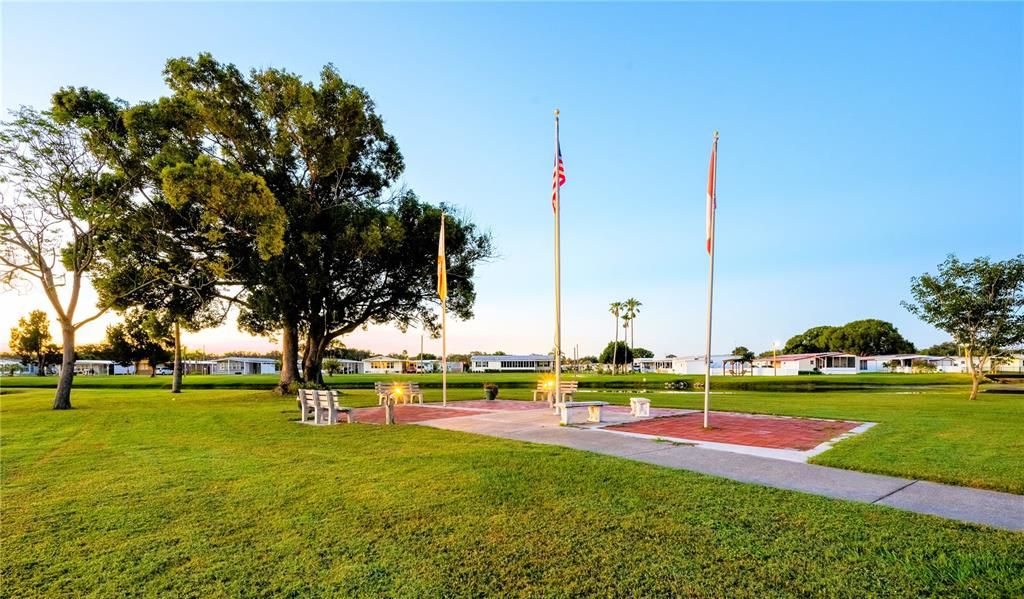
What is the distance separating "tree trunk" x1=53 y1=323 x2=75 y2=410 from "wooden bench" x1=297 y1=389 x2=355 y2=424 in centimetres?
1106

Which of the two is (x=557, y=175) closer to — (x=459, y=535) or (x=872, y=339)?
(x=459, y=535)

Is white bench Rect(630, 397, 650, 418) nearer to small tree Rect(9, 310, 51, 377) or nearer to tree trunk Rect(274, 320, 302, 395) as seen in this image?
tree trunk Rect(274, 320, 302, 395)

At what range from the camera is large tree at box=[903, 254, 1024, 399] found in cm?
2517

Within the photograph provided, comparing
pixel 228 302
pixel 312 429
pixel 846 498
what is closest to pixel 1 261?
pixel 228 302

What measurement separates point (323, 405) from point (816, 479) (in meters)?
10.4

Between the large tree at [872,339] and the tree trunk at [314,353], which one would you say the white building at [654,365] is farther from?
the tree trunk at [314,353]

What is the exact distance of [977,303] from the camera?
25125mm

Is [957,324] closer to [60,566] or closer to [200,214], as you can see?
[60,566]

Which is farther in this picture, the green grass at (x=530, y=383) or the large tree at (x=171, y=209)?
the green grass at (x=530, y=383)

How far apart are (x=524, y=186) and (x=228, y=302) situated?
53.7 feet

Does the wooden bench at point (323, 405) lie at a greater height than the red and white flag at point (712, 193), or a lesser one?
lesser

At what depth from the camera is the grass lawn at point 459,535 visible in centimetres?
345

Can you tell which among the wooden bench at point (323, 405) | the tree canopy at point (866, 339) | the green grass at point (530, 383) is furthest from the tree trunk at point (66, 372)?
the tree canopy at point (866, 339)

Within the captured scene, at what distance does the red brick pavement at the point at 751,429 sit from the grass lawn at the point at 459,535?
12.1ft
